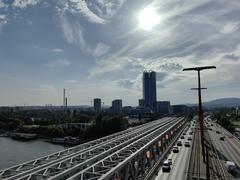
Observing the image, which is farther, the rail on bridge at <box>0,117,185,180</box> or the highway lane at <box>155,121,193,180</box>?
the highway lane at <box>155,121,193,180</box>

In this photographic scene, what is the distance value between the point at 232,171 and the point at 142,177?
40.7 ft

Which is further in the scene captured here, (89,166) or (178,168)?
(178,168)

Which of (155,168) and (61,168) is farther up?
(61,168)

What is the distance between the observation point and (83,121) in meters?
134

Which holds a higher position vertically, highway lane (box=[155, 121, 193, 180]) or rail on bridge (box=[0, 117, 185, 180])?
rail on bridge (box=[0, 117, 185, 180])

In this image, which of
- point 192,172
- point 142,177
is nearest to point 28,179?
point 142,177

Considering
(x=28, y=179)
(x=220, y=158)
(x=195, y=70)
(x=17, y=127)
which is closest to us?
(x=28, y=179)

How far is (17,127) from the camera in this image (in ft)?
419

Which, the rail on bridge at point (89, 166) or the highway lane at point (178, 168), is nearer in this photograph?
the rail on bridge at point (89, 166)

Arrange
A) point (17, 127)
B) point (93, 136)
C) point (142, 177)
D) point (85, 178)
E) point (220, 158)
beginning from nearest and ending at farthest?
point (85, 178) < point (142, 177) < point (220, 158) < point (93, 136) < point (17, 127)

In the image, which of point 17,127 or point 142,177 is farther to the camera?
point 17,127

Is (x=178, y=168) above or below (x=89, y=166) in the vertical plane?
below

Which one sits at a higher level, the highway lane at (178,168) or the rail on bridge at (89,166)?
the rail on bridge at (89,166)

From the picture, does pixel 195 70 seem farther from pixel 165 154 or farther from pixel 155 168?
pixel 165 154
